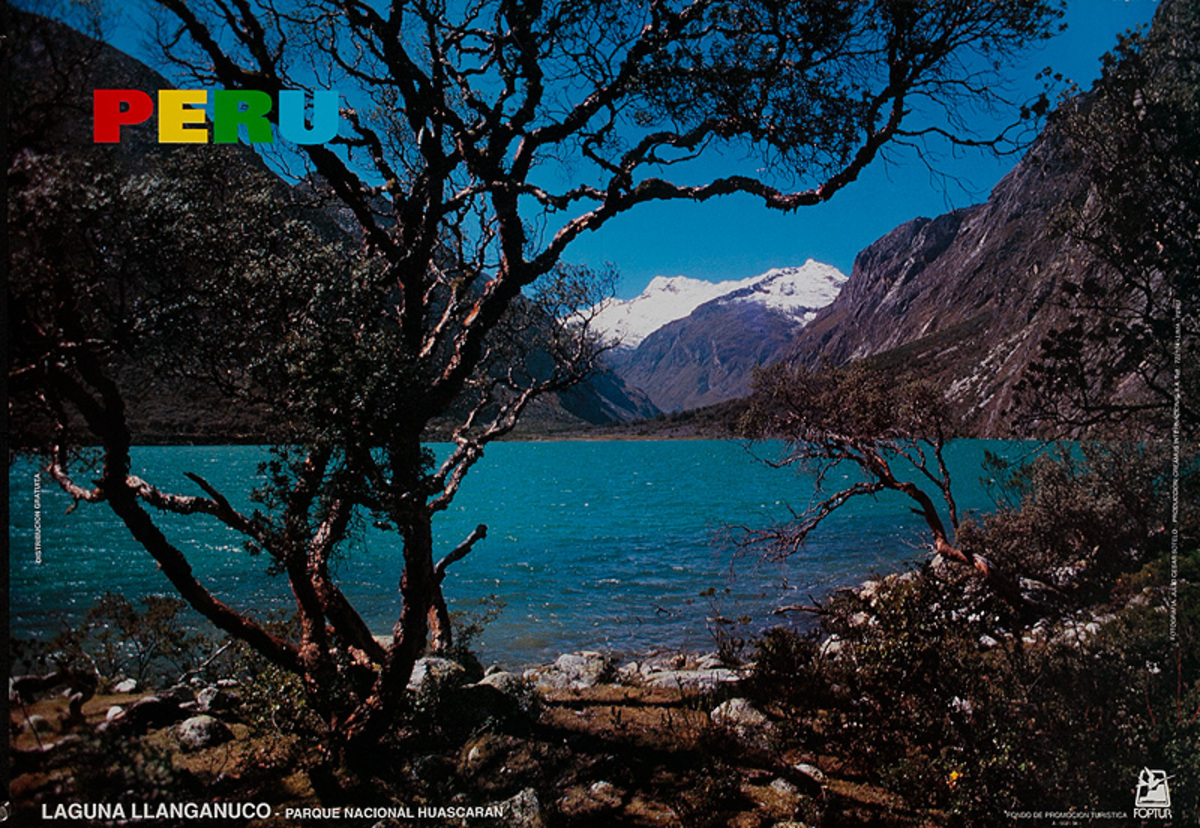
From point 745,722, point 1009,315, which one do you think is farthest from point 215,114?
point 1009,315

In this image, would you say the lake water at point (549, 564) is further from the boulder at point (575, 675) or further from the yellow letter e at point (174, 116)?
the boulder at point (575, 675)

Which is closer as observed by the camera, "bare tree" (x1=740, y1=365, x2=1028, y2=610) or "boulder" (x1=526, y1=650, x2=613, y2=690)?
"bare tree" (x1=740, y1=365, x2=1028, y2=610)

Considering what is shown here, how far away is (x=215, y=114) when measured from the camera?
20.1 ft

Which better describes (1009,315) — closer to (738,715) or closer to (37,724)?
(738,715)

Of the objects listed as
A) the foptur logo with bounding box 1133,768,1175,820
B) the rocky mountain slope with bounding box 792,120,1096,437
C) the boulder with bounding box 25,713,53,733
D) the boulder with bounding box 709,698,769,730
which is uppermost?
the rocky mountain slope with bounding box 792,120,1096,437

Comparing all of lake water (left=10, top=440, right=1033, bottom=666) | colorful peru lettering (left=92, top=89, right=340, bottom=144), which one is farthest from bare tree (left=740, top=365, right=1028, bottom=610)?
colorful peru lettering (left=92, top=89, right=340, bottom=144)

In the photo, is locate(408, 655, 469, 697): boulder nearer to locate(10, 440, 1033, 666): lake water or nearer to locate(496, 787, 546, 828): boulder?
locate(10, 440, 1033, 666): lake water

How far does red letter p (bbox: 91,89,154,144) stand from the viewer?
15.9 ft

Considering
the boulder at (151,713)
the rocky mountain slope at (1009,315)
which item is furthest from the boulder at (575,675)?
the rocky mountain slope at (1009,315)

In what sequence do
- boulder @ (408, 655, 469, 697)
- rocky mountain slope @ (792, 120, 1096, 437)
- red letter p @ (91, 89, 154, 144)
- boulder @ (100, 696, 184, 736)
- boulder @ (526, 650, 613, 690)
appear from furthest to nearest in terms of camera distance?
boulder @ (526, 650, 613, 690) → rocky mountain slope @ (792, 120, 1096, 437) → boulder @ (408, 655, 469, 697) → boulder @ (100, 696, 184, 736) → red letter p @ (91, 89, 154, 144)

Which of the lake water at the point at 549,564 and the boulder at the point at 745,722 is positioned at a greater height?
the boulder at the point at 745,722

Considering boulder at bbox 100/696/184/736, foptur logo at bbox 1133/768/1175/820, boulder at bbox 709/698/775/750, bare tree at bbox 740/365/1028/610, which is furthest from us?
bare tree at bbox 740/365/1028/610

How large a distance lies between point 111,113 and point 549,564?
29.4 m

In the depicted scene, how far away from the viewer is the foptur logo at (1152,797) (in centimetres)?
464
